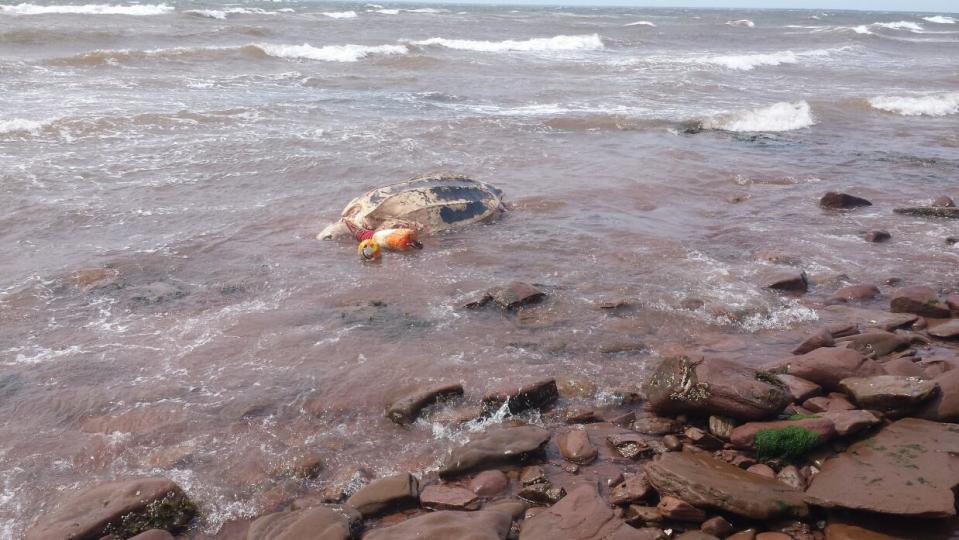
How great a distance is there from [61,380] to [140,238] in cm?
333

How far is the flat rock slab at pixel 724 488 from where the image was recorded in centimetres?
374

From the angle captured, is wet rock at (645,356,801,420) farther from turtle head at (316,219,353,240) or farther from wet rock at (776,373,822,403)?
turtle head at (316,219,353,240)

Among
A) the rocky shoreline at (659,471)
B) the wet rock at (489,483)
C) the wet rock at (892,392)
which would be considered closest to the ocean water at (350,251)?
the rocky shoreline at (659,471)

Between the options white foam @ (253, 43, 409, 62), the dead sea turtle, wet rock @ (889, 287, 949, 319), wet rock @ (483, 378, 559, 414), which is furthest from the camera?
white foam @ (253, 43, 409, 62)

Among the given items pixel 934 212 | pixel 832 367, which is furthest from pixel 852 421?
pixel 934 212

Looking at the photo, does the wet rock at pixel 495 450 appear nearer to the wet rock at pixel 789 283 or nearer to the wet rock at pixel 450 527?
the wet rock at pixel 450 527

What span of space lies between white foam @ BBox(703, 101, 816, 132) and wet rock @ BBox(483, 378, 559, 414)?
1266 cm

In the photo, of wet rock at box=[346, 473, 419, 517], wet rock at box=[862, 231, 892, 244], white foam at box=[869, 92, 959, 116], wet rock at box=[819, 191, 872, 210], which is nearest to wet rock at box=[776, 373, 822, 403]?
wet rock at box=[346, 473, 419, 517]

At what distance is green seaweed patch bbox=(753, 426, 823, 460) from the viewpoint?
421 cm

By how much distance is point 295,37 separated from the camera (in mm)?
33531

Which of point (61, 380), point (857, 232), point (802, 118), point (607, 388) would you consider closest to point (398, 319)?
point (607, 388)

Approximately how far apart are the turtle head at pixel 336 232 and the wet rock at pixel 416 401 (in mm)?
3915

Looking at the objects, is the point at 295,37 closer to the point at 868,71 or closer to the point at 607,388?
the point at 868,71

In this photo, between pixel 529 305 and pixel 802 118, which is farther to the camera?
pixel 802 118
